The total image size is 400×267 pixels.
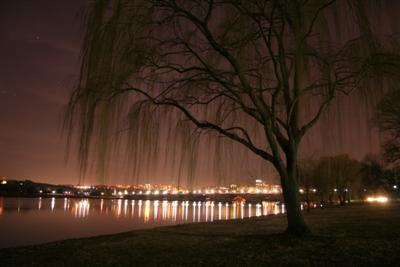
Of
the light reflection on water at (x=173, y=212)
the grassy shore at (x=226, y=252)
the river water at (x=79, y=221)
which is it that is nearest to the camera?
the grassy shore at (x=226, y=252)

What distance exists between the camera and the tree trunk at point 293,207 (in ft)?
32.5

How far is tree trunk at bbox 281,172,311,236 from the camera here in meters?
9.91

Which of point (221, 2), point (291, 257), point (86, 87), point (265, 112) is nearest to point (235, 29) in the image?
point (221, 2)

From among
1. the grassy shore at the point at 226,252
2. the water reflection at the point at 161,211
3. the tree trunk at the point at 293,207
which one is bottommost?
the water reflection at the point at 161,211

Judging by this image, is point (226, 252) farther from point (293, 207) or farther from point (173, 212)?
point (173, 212)

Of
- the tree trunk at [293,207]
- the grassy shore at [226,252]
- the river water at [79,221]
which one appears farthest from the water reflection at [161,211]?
the grassy shore at [226,252]

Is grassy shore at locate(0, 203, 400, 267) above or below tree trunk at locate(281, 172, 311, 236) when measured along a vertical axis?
below

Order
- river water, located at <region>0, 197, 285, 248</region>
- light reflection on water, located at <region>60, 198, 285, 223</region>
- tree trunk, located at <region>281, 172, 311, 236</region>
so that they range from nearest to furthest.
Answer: tree trunk, located at <region>281, 172, 311, 236</region>
river water, located at <region>0, 197, 285, 248</region>
light reflection on water, located at <region>60, 198, 285, 223</region>

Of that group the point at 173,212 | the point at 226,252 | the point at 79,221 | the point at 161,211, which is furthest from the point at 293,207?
the point at 161,211

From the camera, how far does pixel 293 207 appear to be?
9984 mm

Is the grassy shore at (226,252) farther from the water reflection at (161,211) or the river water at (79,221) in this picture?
the water reflection at (161,211)

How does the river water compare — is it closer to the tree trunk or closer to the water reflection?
the water reflection

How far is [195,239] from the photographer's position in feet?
33.9

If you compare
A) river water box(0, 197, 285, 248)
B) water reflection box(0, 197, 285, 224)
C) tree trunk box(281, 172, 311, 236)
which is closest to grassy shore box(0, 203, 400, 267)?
tree trunk box(281, 172, 311, 236)
